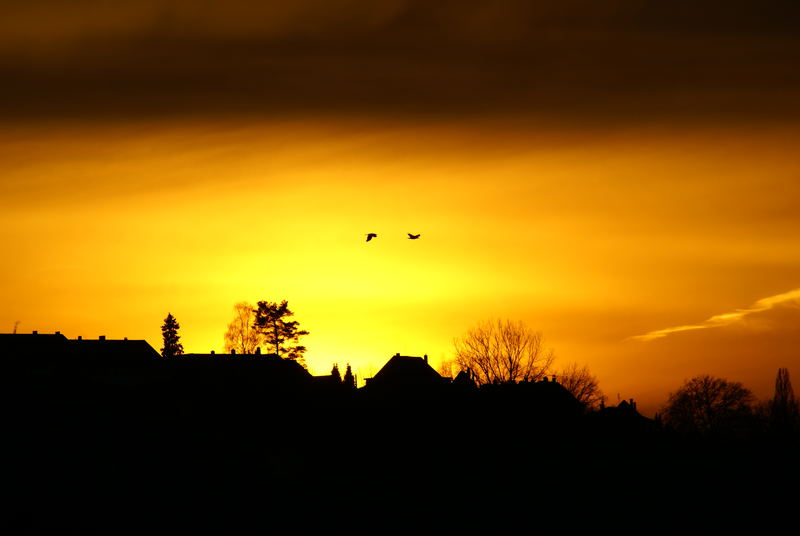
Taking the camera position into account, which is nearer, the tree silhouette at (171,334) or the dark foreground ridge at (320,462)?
the dark foreground ridge at (320,462)

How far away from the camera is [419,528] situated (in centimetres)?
5081

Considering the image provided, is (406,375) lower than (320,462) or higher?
higher

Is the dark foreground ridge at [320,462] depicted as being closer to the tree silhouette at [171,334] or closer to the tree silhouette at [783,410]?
the tree silhouette at [783,410]

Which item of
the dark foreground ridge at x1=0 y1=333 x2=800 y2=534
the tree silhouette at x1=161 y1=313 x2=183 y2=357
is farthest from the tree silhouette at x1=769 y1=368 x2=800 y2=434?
the tree silhouette at x1=161 y1=313 x2=183 y2=357

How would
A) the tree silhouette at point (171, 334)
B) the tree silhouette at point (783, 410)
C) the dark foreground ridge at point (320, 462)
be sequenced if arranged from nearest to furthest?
the dark foreground ridge at point (320, 462) → the tree silhouette at point (783, 410) → the tree silhouette at point (171, 334)

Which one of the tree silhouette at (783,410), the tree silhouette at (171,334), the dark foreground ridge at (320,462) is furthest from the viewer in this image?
the tree silhouette at (171,334)

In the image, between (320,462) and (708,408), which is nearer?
(320,462)

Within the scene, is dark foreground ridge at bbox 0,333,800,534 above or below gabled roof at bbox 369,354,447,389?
below

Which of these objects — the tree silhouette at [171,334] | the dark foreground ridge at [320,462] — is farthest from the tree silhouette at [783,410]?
the tree silhouette at [171,334]

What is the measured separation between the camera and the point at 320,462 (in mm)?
63438

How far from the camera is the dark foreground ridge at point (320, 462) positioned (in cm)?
5291

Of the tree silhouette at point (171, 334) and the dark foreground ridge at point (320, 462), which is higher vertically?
the tree silhouette at point (171, 334)

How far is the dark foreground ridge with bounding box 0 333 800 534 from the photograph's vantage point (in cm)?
5291

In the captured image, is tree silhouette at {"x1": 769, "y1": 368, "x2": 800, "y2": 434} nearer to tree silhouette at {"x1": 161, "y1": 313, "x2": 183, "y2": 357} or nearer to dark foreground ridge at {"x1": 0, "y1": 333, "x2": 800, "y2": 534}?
dark foreground ridge at {"x1": 0, "y1": 333, "x2": 800, "y2": 534}
